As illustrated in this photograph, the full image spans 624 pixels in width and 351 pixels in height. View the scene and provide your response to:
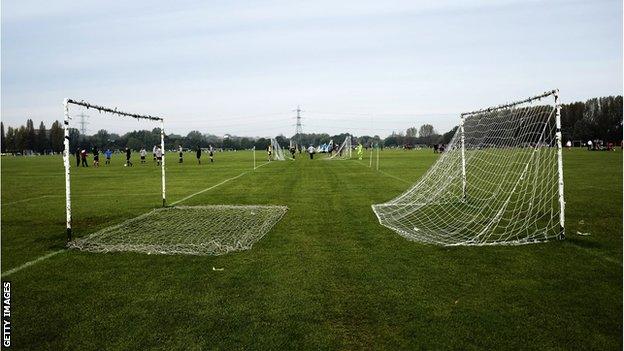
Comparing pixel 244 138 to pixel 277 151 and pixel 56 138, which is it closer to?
pixel 56 138

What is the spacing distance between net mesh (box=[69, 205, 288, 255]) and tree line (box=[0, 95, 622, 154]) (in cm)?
2023

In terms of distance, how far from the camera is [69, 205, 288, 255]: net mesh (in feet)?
25.7

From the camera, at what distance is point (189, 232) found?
30.5ft

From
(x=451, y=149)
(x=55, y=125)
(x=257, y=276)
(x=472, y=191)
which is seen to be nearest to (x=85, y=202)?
(x=257, y=276)

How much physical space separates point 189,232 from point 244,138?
155649mm

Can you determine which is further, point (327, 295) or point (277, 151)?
point (277, 151)

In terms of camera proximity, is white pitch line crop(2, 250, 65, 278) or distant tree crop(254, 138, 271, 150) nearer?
white pitch line crop(2, 250, 65, 278)

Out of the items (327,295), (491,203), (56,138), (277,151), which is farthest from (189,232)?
(56,138)

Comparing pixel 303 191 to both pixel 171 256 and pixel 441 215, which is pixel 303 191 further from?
pixel 171 256

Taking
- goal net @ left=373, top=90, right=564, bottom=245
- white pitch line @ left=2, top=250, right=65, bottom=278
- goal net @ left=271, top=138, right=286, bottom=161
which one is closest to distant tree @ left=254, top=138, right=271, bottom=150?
goal net @ left=271, top=138, right=286, bottom=161

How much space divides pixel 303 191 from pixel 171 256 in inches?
394

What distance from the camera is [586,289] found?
5.45m

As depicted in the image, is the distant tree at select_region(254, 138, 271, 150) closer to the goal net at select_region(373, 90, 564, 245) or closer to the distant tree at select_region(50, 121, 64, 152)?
the distant tree at select_region(50, 121, 64, 152)

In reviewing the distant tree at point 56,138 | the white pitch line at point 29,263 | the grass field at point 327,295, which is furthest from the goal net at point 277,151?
the distant tree at point 56,138
